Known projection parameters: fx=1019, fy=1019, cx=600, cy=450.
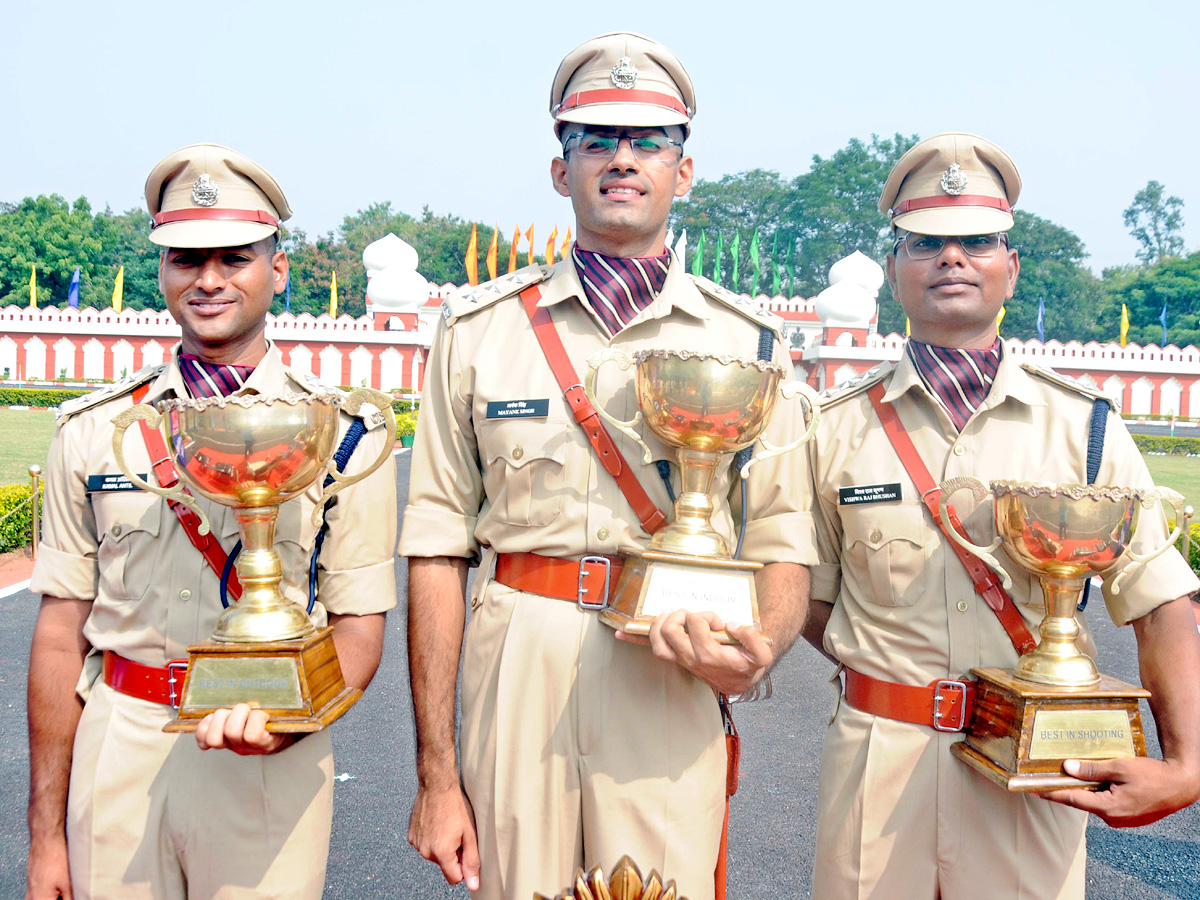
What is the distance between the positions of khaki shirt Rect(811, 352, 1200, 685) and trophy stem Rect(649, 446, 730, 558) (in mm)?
597

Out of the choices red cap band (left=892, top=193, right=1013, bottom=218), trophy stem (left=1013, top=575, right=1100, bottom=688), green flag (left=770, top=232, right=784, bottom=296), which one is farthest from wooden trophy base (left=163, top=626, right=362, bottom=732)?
green flag (left=770, top=232, right=784, bottom=296)

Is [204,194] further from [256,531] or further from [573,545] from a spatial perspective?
[573,545]

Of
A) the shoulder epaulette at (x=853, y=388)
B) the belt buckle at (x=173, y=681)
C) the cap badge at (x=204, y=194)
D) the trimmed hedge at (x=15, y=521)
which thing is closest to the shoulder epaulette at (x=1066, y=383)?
the shoulder epaulette at (x=853, y=388)

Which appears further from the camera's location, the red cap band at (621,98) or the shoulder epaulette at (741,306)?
the shoulder epaulette at (741,306)

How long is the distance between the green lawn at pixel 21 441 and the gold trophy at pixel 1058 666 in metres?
13.3

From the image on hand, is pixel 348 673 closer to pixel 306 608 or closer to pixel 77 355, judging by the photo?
pixel 306 608

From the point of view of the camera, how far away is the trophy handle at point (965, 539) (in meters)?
2.33

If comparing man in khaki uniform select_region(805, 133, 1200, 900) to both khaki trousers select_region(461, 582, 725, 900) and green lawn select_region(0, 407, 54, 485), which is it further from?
green lawn select_region(0, 407, 54, 485)

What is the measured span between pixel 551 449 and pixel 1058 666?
1.22m

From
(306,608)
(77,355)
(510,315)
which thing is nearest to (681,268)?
(510,315)

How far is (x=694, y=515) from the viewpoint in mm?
2127

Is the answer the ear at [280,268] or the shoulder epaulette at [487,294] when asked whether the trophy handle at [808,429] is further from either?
the ear at [280,268]

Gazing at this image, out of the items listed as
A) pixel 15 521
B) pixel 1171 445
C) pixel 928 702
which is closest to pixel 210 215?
pixel 928 702

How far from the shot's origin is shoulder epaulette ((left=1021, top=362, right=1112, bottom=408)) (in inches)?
104
